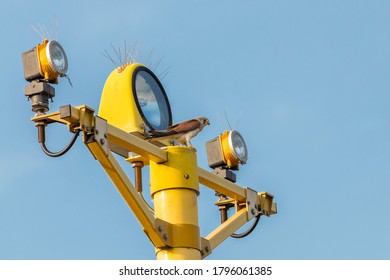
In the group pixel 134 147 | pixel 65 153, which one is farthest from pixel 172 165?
pixel 65 153

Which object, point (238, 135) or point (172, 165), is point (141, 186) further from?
point (238, 135)

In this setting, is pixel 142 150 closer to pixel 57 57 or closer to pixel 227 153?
pixel 57 57

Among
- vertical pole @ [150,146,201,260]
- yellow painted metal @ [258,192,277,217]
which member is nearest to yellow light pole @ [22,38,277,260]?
vertical pole @ [150,146,201,260]

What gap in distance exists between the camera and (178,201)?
39.6 feet

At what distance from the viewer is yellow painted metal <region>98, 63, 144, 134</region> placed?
12.7 meters

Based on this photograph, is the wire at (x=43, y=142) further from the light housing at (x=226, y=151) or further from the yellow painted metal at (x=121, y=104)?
the light housing at (x=226, y=151)

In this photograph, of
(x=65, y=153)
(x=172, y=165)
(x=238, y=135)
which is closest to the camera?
(x=65, y=153)

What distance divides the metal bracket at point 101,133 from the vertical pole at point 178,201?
862 mm

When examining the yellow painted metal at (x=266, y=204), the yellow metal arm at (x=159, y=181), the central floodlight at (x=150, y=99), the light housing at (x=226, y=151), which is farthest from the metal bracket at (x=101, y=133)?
the yellow painted metal at (x=266, y=204)

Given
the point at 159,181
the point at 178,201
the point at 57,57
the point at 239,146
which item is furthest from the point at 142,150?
the point at 239,146

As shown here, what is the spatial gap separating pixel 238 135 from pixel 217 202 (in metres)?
0.83

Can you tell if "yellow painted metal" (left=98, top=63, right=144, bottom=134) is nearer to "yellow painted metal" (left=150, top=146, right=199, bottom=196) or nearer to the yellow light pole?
the yellow light pole
